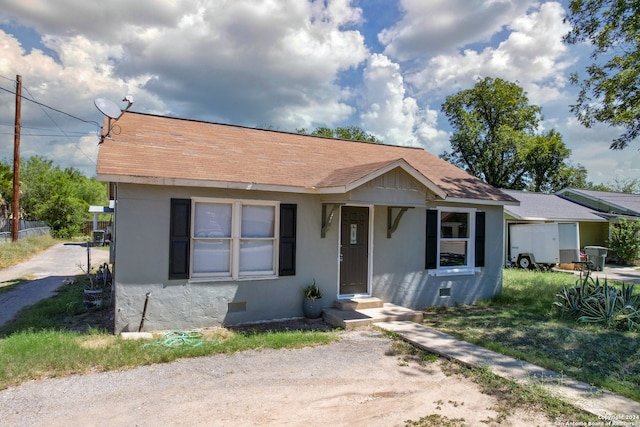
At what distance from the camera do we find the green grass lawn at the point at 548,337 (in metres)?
5.25

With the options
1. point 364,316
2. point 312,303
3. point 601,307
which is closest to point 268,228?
point 312,303

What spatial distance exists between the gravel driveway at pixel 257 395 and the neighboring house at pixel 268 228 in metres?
1.93

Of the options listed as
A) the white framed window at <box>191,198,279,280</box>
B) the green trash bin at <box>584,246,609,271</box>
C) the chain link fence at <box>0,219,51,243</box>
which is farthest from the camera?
the chain link fence at <box>0,219,51,243</box>

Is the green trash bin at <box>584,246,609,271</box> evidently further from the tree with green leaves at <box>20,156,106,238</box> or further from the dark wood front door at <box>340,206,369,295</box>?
the tree with green leaves at <box>20,156,106,238</box>

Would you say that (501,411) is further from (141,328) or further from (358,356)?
(141,328)

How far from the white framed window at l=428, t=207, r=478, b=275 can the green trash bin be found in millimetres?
11331

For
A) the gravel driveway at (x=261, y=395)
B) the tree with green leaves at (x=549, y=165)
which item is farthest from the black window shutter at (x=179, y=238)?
the tree with green leaves at (x=549, y=165)

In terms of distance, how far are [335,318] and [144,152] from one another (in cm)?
461

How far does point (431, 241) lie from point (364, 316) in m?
2.85

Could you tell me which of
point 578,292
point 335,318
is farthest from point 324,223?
point 578,292

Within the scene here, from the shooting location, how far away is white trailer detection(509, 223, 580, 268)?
1723 centimetres

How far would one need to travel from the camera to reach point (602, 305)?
7.99 metres

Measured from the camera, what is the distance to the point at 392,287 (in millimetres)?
9047

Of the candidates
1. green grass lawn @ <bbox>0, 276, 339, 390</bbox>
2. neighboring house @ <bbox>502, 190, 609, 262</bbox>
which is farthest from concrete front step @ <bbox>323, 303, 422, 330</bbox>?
neighboring house @ <bbox>502, 190, 609, 262</bbox>
